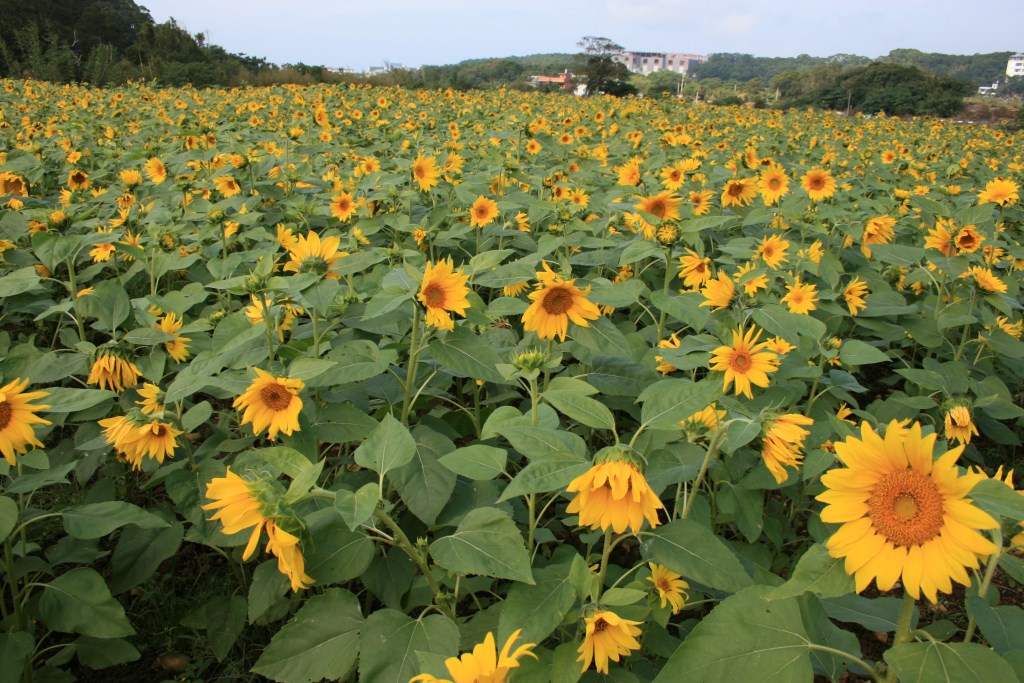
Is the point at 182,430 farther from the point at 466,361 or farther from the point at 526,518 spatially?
the point at 526,518

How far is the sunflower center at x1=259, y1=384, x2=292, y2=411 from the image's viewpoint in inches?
64.6

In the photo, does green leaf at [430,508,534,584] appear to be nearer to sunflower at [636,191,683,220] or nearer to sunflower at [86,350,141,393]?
sunflower at [86,350,141,393]

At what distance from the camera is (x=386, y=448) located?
1.45 m

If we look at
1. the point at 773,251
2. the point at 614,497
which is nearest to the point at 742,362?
the point at 614,497

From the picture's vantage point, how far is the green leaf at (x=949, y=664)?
34.1 inches

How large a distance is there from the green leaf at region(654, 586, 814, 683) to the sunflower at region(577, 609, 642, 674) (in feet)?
0.55

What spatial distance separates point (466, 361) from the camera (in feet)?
5.63

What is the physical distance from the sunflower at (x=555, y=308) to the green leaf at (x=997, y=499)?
1024 mm

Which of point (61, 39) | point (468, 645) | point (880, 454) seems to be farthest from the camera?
point (61, 39)

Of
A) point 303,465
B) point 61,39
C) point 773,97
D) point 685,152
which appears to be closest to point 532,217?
point 303,465

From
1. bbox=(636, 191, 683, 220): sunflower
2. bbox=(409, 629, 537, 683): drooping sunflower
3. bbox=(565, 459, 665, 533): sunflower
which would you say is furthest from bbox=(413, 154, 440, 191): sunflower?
bbox=(409, 629, 537, 683): drooping sunflower

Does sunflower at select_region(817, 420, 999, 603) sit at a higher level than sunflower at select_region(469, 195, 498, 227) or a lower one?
lower

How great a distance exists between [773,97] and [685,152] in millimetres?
32903

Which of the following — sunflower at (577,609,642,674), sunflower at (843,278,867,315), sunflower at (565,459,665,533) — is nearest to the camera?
Answer: sunflower at (565,459,665,533)
